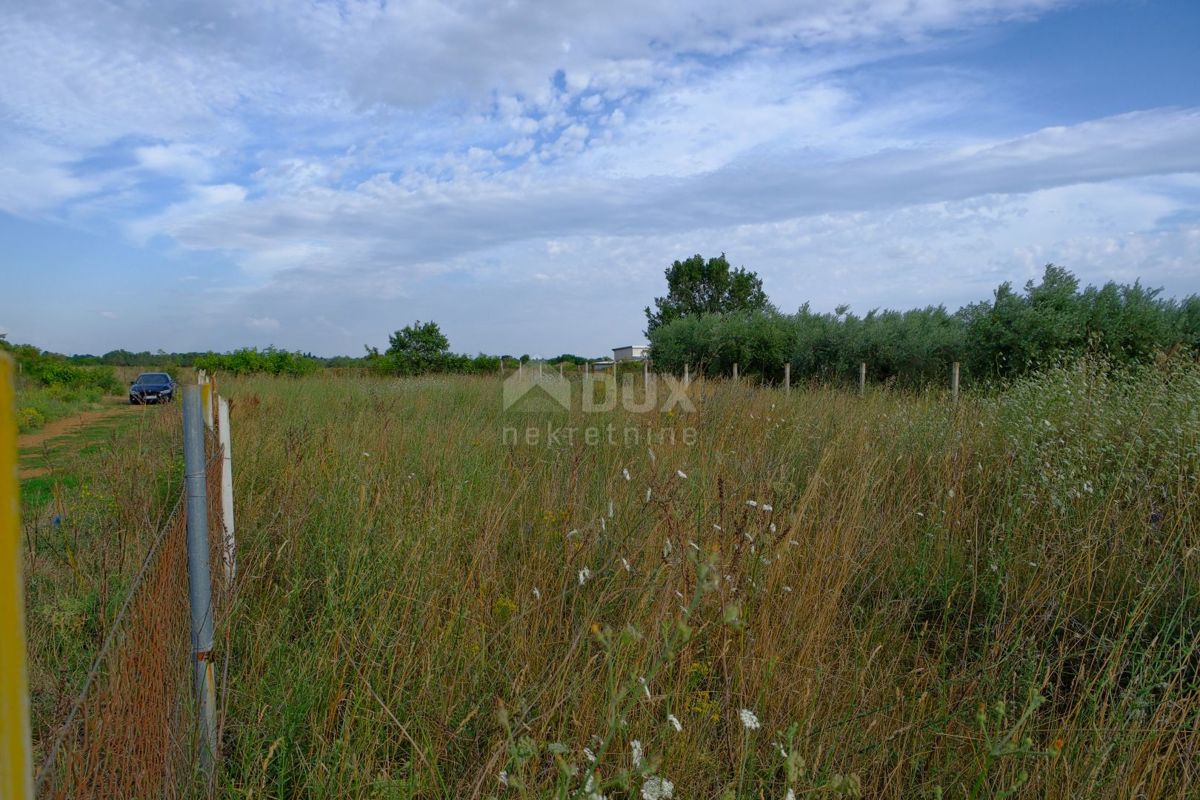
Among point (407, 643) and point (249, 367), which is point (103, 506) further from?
point (249, 367)

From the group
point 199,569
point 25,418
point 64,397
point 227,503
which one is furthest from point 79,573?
point 64,397

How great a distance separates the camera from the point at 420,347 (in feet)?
87.5

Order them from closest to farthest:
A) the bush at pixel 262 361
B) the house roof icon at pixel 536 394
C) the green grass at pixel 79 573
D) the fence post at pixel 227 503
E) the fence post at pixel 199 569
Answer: the fence post at pixel 199 569, the green grass at pixel 79 573, the fence post at pixel 227 503, the house roof icon at pixel 536 394, the bush at pixel 262 361

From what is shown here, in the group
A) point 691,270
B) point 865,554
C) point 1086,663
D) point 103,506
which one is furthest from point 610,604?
point 691,270

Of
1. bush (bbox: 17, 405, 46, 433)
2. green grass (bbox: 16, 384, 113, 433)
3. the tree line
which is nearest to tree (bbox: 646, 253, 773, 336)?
the tree line

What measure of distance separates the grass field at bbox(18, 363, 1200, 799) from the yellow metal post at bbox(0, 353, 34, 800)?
883mm

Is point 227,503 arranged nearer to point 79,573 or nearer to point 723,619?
point 79,573

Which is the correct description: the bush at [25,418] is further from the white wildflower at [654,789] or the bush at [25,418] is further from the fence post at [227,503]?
the white wildflower at [654,789]

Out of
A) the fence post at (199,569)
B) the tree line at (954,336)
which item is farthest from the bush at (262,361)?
the fence post at (199,569)

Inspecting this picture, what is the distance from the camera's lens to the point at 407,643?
2.47 metres

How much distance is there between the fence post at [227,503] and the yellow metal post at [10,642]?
2.33m

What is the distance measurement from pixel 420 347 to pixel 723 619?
84.8ft

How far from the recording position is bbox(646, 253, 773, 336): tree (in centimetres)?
4397

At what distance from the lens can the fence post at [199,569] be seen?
5.70 feet
